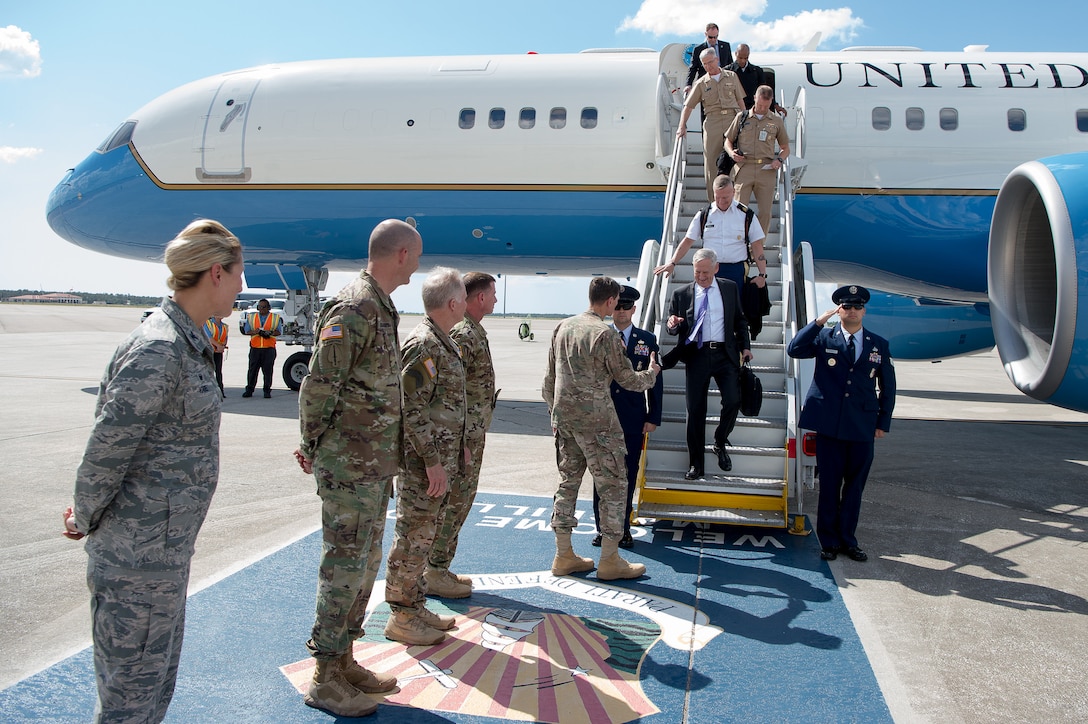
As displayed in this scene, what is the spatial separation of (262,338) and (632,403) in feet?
29.0

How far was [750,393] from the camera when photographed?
5574 millimetres

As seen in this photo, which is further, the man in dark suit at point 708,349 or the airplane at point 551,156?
the airplane at point 551,156

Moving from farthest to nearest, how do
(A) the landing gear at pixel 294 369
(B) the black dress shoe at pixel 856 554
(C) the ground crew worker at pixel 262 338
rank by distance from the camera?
(A) the landing gear at pixel 294 369, (C) the ground crew worker at pixel 262 338, (B) the black dress shoe at pixel 856 554

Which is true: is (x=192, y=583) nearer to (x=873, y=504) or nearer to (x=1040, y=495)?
(x=873, y=504)

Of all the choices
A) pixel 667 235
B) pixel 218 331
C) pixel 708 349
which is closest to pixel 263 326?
pixel 218 331

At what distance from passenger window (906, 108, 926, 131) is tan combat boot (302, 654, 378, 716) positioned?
930cm

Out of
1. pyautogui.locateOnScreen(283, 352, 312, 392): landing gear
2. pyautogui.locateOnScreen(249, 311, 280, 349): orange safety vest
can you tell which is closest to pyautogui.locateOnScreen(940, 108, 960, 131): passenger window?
pyautogui.locateOnScreen(283, 352, 312, 392): landing gear

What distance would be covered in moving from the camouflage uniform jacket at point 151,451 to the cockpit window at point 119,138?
35.0 ft

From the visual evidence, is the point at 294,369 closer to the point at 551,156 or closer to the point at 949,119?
the point at 551,156

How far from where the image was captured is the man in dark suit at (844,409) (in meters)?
5.04

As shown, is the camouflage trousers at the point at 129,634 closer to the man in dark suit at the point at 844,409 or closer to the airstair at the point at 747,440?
the airstair at the point at 747,440

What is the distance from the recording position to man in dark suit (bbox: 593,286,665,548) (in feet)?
16.7

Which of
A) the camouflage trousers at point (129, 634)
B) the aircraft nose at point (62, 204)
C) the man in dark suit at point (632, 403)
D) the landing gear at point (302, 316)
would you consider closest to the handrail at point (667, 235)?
the man in dark suit at point (632, 403)

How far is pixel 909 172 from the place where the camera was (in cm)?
956
